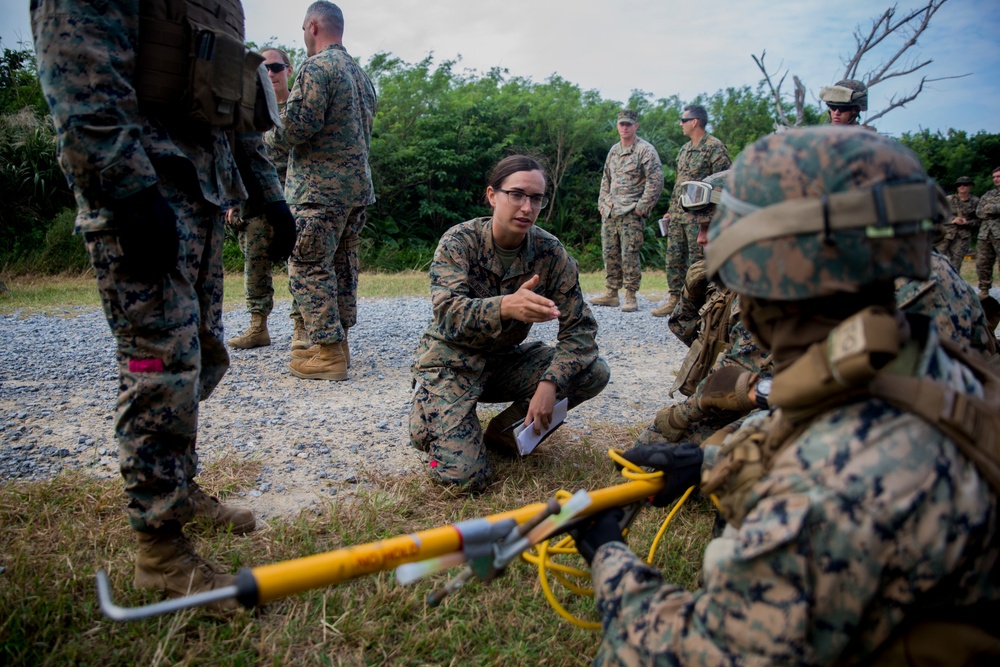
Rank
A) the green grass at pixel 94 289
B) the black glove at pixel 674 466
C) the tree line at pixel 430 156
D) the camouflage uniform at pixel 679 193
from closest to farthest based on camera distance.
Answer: the black glove at pixel 674 466 < the green grass at pixel 94 289 < the camouflage uniform at pixel 679 193 < the tree line at pixel 430 156

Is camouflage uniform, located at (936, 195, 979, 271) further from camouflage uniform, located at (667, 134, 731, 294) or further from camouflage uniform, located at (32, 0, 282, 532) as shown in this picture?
camouflage uniform, located at (32, 0, 282, 532)

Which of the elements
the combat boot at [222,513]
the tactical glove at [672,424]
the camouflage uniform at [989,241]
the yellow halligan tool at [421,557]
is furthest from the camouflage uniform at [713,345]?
the camouflage uniform at [989,241]

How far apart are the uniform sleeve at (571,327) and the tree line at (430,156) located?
28.4ft

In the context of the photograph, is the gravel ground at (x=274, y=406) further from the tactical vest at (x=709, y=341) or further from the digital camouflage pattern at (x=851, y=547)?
the digital camouflage pattern at (x=851, y=547)

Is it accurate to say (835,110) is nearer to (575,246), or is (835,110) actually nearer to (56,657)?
(56,657)

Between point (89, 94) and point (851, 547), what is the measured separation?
2343 millimetres

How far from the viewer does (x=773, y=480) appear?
133 cm

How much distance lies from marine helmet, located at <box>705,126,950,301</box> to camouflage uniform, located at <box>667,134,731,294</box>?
7.40 meters

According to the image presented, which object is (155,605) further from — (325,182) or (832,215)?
(325,182)

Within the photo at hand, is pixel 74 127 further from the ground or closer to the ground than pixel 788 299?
further from the ground

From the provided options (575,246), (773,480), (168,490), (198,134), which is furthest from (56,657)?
(575,246)

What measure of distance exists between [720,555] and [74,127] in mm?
2150

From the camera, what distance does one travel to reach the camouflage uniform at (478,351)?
339cm

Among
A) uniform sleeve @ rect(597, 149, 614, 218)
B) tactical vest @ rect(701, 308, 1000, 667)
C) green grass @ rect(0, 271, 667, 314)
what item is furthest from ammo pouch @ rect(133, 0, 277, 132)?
uniform sleeve @ rect(597, 149, 614, 218)
